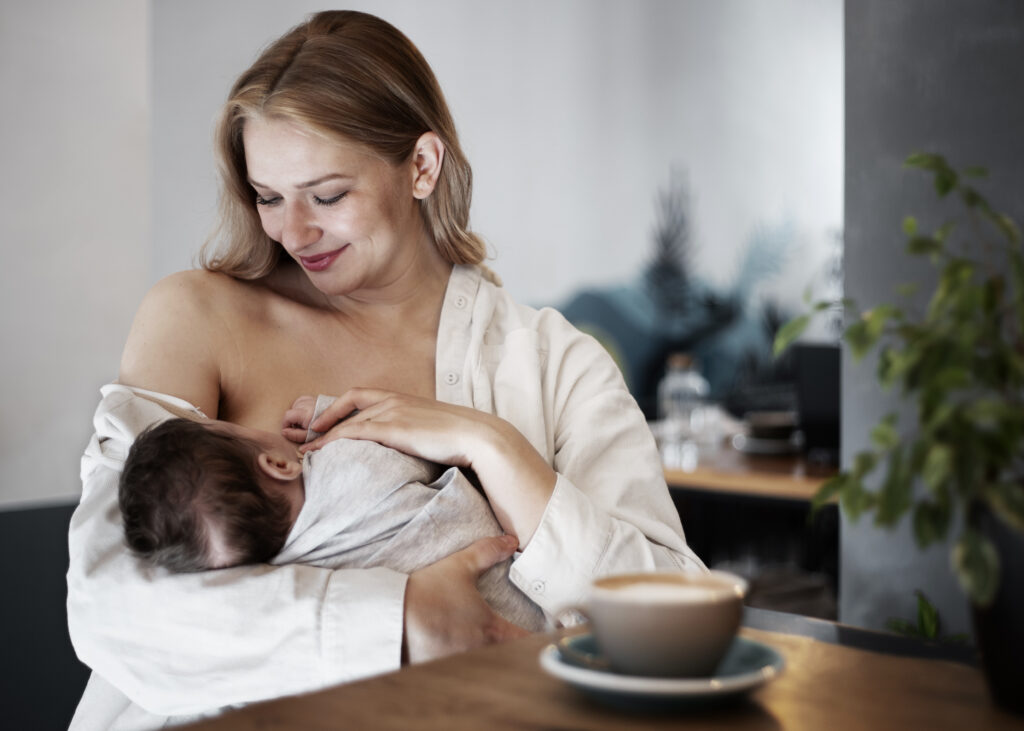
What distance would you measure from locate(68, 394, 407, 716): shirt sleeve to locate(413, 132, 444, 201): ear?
2.40 ft

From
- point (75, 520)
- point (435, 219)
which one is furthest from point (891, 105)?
point (75, 520)

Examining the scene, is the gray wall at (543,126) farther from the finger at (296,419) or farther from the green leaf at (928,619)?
the finger at (296,419)

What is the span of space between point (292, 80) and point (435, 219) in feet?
1.19

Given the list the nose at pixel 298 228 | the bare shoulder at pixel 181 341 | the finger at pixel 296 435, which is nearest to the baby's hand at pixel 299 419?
the finger at pixel 296 435

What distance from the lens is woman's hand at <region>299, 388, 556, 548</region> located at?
1.32 m

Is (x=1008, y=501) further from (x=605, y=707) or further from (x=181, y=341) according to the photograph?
(x=181, y=341)

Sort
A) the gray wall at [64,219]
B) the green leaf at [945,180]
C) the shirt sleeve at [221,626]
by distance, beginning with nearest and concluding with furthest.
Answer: the green leaf at [945,180]
the shirt sleeve at [221,626]
the gray wall at [64,219]

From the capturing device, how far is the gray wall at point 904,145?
6.62ft

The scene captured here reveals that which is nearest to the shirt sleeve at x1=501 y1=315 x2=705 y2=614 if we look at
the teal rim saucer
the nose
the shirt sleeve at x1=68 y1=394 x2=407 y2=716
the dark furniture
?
the shirt sleeve at x1=68 y1=394 x2=407 y2=716

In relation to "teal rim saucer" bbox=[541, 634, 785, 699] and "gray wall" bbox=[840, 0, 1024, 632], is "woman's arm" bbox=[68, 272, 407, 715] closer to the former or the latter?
"teal rim saucer" bbox=[541, 634, 785, 699]

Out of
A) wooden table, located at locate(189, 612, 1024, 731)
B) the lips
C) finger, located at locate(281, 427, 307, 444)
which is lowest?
wooden table, located at locate(189, 612, 1024, 731)

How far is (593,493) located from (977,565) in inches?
35.7

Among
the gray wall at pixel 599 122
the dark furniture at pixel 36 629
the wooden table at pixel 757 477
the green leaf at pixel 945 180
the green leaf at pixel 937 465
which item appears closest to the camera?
the green leaf at pixel 937 465

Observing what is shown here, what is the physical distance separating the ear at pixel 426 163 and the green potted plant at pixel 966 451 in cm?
109
